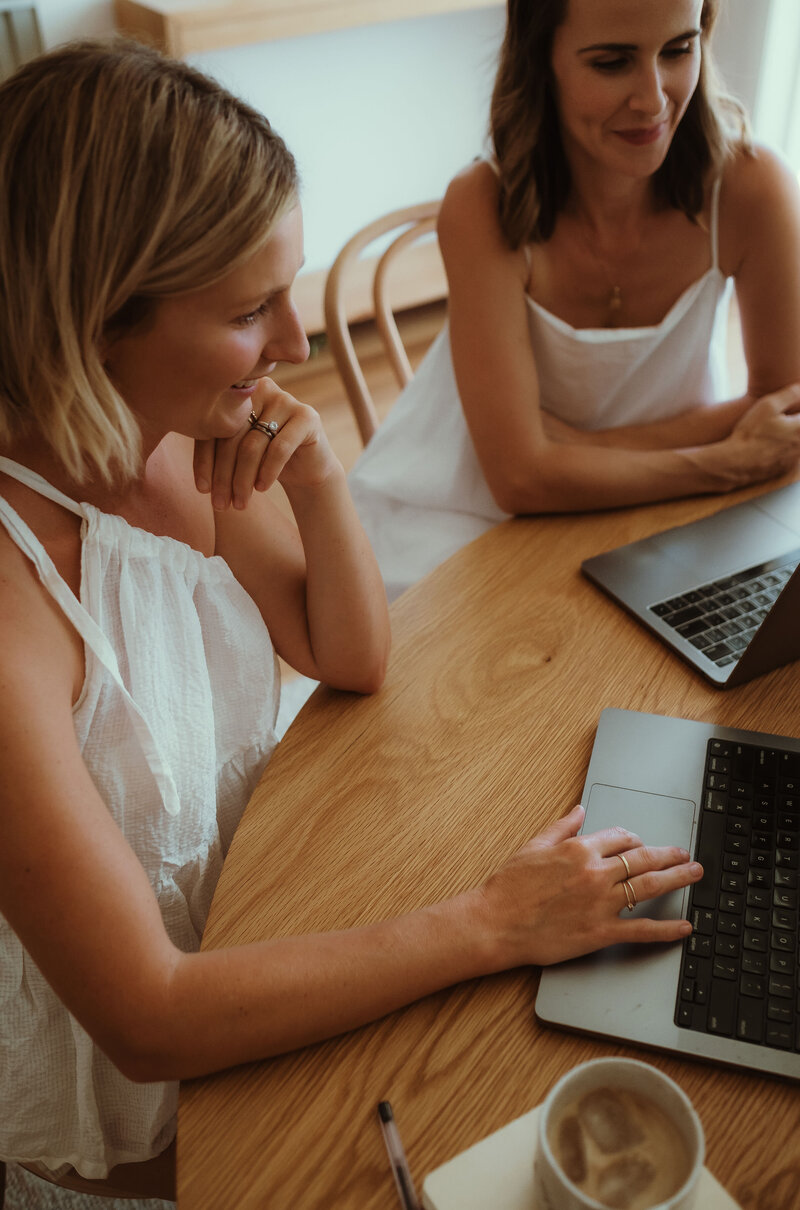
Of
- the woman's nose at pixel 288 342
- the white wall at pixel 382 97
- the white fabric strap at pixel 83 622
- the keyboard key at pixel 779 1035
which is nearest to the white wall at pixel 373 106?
the white wall at pixel 382 97

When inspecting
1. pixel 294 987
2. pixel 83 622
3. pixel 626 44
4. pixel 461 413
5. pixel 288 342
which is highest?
pixel 626 44

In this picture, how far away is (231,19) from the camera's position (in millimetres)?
2430

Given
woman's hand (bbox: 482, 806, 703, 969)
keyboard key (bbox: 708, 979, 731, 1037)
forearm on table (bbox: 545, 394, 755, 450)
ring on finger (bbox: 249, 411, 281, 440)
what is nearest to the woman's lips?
forearm on table (bbox: 545, 394, 755, 450)

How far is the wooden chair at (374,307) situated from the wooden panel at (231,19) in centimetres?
98

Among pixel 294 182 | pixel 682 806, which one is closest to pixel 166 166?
pixel 294 182

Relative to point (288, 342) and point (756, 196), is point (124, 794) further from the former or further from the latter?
point (756, 196)

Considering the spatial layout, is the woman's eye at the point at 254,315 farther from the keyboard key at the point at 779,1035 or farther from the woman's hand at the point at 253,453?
the keyboard key at the point at 779,1035

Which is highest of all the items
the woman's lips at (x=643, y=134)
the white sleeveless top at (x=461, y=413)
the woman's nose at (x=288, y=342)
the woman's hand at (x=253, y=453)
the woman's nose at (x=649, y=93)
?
the woman's nose at (x=649, y=93)

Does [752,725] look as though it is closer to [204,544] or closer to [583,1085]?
[583,1085]

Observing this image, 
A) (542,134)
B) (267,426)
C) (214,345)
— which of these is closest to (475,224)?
(542,134)

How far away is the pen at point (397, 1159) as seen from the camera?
0.60 meters

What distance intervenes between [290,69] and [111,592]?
107 inches

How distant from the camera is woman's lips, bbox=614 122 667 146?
4.36 ft

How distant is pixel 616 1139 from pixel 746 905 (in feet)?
0.87
